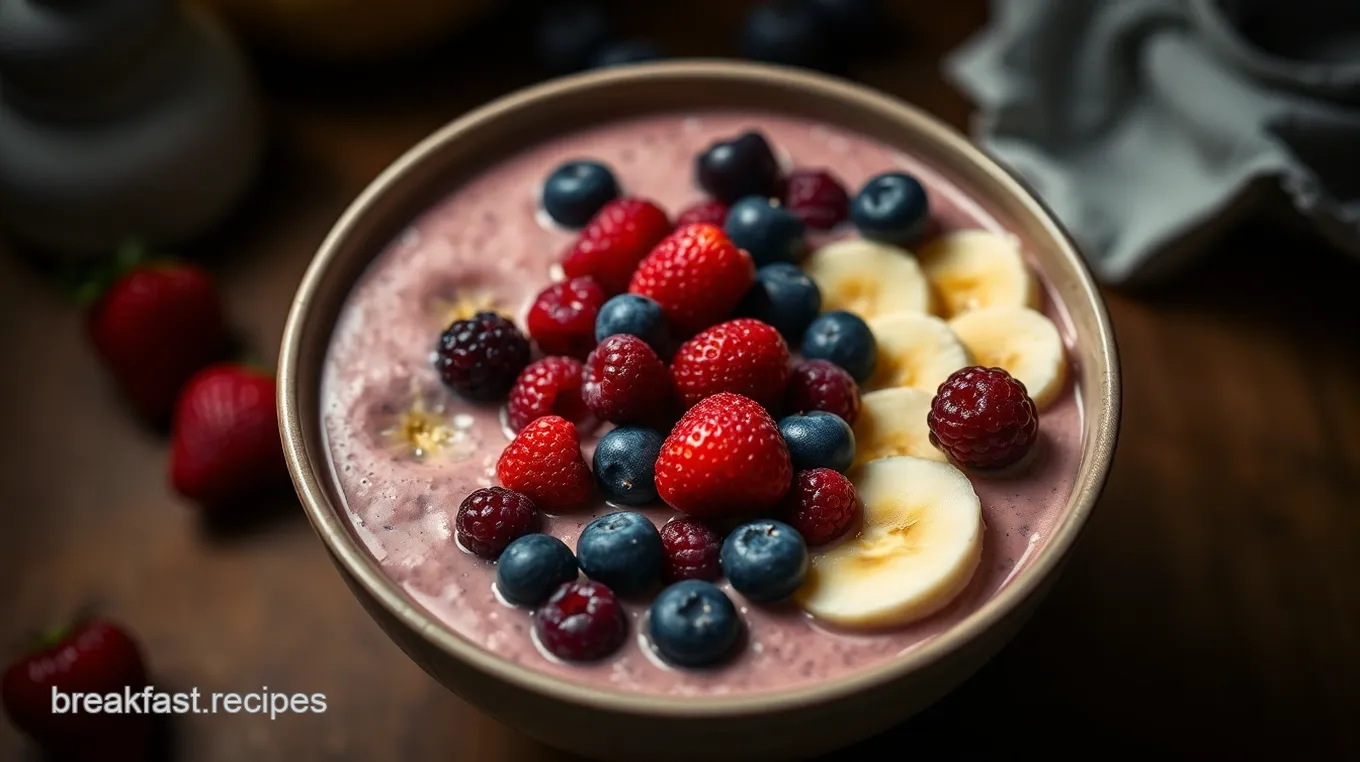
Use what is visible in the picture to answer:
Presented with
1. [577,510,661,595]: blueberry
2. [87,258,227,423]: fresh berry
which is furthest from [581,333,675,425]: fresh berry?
[87,258,227,423]: fresh berry

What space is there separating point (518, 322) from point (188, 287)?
0.62 metres

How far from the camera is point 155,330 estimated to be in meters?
1.75

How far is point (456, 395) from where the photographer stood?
4.49 ft

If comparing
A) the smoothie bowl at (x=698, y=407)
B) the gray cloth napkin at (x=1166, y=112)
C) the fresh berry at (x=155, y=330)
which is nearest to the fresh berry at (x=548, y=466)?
the smoothie bowl at (x=698, y=407)

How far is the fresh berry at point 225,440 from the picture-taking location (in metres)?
1.65

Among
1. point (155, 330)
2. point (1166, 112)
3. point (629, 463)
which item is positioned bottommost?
point (1166, 112)

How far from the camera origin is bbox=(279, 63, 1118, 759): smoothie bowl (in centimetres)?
115

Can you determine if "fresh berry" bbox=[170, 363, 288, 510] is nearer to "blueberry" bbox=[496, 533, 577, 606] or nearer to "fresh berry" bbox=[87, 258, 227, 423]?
"fresh berry" bbox=[87, 258, 227, 423]

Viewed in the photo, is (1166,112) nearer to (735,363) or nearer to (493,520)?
(735,363)

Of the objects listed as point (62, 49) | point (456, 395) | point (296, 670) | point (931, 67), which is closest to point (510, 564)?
point (456, 395)

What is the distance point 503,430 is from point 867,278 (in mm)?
441

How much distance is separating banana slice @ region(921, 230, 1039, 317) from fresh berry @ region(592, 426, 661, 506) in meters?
0.42

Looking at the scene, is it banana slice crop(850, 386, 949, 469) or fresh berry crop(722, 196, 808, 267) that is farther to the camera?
fresh berry crop(722, 196, 808, 267)

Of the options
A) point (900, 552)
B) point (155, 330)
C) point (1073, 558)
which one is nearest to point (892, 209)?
point (900, 552)
